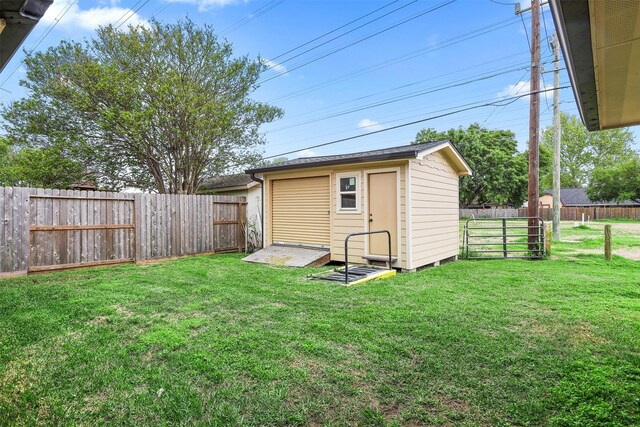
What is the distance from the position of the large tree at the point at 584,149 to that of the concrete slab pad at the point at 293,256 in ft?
124

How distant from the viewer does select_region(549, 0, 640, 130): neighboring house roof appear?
1.65 metres

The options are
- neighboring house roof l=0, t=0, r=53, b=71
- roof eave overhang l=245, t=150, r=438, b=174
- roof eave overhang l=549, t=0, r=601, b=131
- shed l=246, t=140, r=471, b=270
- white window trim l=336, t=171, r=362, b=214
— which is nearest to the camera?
neighboring house roof l=0, t=0, r=53, b=71

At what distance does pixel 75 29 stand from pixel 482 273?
52.7 feet

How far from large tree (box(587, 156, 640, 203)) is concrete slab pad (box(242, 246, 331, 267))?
35957mm

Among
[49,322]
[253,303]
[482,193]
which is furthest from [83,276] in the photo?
[482,193]

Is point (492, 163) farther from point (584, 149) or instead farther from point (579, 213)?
point (584, 149)

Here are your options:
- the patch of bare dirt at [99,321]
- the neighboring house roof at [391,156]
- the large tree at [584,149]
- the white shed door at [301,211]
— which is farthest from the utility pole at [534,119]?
Result: the large tree at [584,149]

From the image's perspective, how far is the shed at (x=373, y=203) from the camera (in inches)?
257

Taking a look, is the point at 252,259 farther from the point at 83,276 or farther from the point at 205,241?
the point at 83,276

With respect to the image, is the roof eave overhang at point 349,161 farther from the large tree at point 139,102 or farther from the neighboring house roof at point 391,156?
the large tree at point 139,102

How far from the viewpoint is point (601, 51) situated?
2.03m

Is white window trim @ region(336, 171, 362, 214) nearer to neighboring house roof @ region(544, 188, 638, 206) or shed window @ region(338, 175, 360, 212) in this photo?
shed window @ region(338, 175, 360, 212)

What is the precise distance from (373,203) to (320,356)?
4.69 m

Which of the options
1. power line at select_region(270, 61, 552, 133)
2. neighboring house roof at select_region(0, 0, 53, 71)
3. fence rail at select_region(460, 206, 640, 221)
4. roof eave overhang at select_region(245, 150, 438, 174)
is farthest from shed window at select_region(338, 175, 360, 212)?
fence rail at select_region(460, 206, 640, 221)
